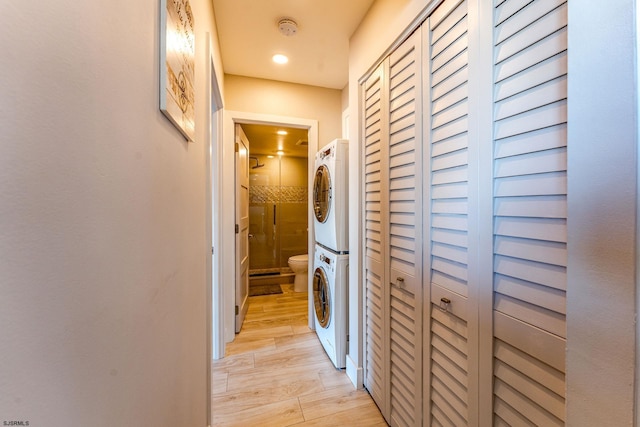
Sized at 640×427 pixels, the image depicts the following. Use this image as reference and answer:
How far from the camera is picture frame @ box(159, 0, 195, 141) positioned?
71 centimetres

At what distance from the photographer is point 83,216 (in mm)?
406

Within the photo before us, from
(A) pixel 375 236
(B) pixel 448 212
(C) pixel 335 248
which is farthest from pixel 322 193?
(B) pixel 448 212

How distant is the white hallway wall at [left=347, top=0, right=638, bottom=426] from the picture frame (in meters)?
0.97

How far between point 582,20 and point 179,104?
105 cm

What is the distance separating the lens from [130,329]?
0.55m

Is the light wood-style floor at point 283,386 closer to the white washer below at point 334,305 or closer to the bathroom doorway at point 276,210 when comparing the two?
the white washer below at point 334,305

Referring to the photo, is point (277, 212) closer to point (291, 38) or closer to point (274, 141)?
point (274, 141)

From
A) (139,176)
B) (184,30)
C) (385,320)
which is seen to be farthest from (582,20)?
(385,320)

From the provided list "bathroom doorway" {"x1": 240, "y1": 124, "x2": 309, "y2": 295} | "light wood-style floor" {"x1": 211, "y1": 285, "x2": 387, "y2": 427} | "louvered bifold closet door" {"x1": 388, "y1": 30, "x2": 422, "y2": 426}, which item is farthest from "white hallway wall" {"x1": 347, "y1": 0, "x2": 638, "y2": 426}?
"bathroom doorway" {"x1": 240, "y1": 124, "x2": 309, "y2": 295}

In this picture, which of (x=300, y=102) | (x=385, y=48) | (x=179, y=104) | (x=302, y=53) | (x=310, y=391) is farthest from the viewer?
(x=300, y=102)

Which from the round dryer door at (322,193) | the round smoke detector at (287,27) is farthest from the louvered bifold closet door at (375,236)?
the round smoke detector at (287,27)

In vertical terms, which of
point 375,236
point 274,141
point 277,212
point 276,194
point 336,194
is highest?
point 274,141

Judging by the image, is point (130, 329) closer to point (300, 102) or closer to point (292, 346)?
point (292, 346)

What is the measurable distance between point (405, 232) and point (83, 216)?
1.21m
